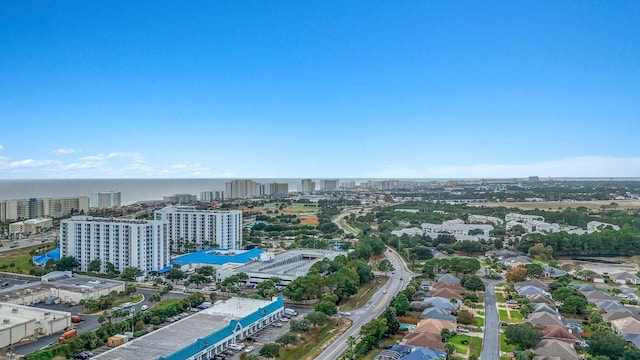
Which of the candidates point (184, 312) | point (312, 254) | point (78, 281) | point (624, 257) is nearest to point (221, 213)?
point (312, 254)

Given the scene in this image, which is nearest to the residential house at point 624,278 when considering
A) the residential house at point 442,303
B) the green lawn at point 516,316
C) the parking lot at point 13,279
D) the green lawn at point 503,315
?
the green lawn at point 516,316

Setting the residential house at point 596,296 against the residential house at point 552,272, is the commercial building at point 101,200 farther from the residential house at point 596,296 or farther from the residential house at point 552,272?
the residential house at point 596,296

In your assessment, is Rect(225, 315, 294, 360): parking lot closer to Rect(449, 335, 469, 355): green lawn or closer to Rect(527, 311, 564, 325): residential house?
Rect(449, 335, 469, 355): green lawn

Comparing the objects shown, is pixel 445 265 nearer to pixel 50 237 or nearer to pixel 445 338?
pixel 445 338

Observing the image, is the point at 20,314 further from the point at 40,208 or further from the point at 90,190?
the point at 90,190

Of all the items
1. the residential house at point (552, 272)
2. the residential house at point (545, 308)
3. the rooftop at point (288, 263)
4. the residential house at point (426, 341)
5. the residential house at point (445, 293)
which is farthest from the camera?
the residential house at point (552, 272)

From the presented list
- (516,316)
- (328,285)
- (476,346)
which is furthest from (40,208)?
(476,346)
